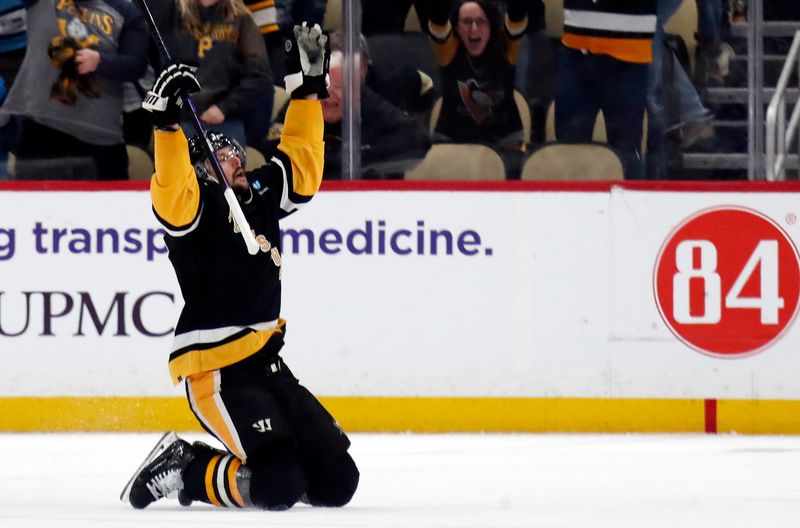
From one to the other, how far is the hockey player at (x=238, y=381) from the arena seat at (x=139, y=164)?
1.97 metres

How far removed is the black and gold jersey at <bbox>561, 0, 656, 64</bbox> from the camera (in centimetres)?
633

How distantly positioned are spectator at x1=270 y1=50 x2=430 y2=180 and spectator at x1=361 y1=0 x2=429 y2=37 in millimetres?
161

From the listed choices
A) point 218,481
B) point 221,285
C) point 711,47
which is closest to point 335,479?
point 218,481

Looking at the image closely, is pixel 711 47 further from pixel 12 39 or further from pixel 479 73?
pixel 12 39

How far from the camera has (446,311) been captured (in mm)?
6176

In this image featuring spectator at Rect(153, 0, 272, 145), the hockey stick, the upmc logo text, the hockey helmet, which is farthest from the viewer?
spectator at Rect(153, 0, 272, 145)

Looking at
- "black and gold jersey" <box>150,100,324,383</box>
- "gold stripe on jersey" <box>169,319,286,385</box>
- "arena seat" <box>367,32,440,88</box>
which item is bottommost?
"gold stripe on jersey" <box>169,319,286,385</box>

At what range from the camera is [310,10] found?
6352 mm

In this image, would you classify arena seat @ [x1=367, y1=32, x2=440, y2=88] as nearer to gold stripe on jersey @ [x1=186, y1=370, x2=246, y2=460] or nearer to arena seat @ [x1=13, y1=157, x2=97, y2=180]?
arena seat @ [x1=13, y1=157, x2=97, y2=180]

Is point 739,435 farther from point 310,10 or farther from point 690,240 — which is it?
point 310,10

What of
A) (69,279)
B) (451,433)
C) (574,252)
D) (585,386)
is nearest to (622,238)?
(574,252)

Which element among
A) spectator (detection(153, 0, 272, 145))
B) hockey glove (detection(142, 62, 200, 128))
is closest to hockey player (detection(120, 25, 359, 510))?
hockey glove (detection(142, 62, 200, 128))

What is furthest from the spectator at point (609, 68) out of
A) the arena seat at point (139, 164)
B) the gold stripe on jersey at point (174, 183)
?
the gold stripe on jersey at point (174, 183)

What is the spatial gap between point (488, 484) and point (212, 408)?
0.93 meters
